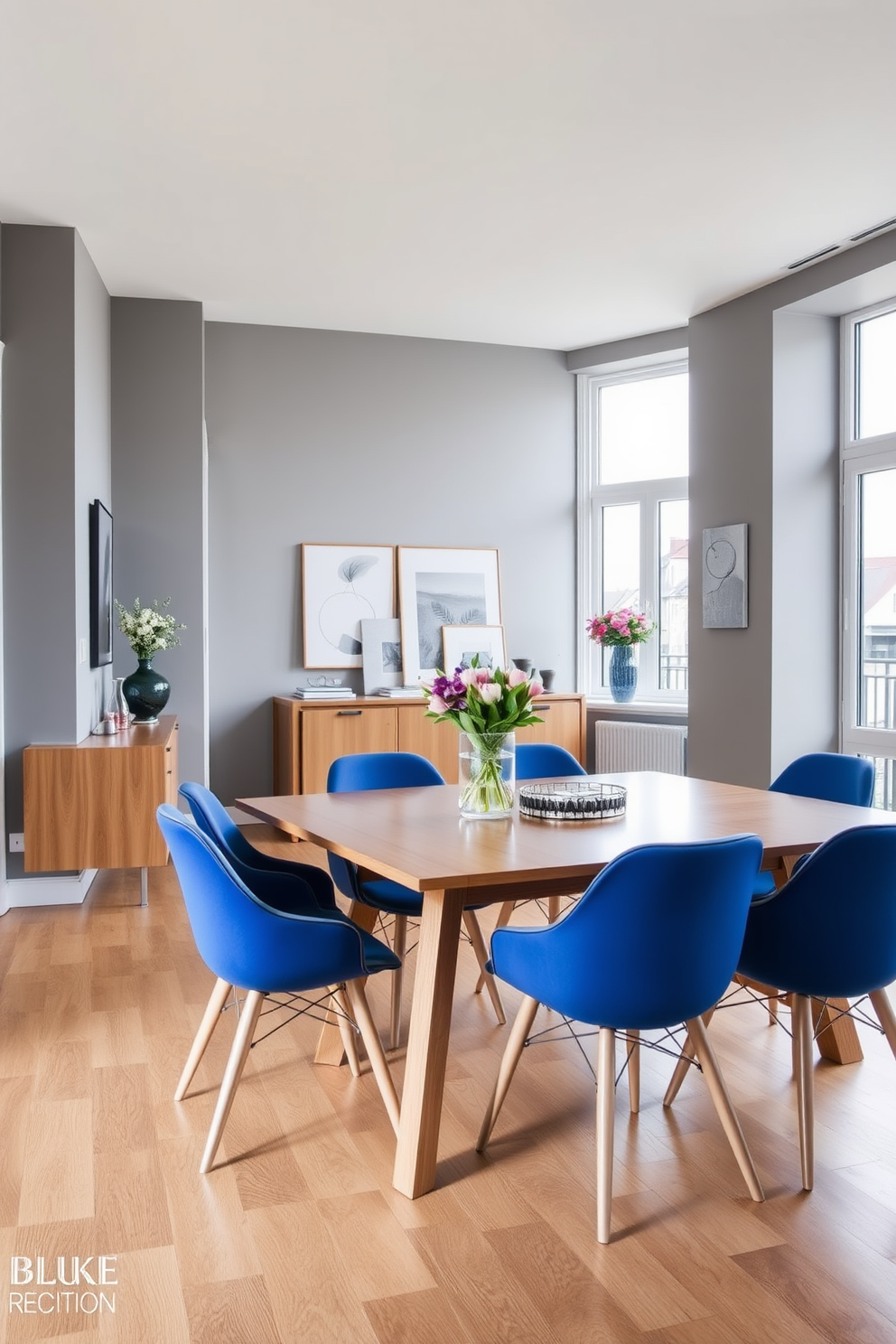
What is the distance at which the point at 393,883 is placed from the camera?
11.1ft

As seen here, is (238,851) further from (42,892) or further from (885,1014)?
(42,892)

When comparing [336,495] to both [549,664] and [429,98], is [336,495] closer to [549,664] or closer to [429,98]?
[549,664]

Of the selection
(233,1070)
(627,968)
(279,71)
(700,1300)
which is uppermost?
(279,71)

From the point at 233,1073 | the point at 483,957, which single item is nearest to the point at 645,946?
the point at 233,1073

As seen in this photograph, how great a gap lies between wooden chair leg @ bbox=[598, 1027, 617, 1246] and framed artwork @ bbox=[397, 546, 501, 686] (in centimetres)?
462

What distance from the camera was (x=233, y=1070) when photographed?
248 cm

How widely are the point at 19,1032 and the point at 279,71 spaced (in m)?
3.18

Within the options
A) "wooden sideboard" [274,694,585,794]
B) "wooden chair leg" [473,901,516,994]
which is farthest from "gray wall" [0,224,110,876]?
"wooden chair leg" [473,901,516,994]

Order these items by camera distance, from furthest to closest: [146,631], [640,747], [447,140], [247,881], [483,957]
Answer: [640,747] → [146,631] → [447,140] → [483,957] → [247,881]

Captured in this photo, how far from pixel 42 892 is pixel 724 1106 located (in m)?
3.48

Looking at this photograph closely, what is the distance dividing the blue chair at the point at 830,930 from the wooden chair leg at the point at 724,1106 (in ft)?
0.46

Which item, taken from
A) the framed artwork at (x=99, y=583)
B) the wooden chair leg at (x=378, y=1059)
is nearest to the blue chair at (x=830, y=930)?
the wooden chair leg at (x=378, y=1059)

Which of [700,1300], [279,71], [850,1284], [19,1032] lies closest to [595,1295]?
[700,1300]

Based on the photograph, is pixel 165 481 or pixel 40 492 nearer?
pixel 40 492
